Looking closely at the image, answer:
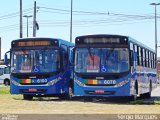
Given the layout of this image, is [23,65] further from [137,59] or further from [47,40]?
[137,59]

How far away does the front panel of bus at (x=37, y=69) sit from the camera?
25.0 meters

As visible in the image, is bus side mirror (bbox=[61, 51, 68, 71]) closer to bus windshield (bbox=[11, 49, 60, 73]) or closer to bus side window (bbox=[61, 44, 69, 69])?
bus side window (bbox=[61, 44, 69, 69])

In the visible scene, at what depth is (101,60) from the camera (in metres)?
23.1

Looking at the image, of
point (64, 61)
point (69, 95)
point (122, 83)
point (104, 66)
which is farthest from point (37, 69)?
point (122, 83)

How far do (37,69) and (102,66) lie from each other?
3.69m

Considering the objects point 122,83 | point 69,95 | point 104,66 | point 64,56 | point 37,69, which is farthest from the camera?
point 69,95

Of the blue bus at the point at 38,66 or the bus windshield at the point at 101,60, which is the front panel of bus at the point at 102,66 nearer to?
the bus windshield at the point at 101,60

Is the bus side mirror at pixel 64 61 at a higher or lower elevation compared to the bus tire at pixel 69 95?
higher

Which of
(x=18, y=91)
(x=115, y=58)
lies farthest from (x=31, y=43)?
(x=115, y=58)

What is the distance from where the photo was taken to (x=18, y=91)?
25.3 m

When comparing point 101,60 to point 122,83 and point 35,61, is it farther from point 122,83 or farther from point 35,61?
point 35,61

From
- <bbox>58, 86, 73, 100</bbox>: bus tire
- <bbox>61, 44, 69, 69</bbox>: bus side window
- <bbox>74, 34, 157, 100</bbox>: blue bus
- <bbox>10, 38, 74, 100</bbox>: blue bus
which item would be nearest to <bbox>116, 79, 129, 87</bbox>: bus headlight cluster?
<bbox>74, 34, 157, 100</bbox>: blue bus

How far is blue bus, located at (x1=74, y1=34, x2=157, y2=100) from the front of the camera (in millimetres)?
22812

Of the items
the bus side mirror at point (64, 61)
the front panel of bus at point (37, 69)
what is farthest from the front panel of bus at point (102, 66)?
the bus side mirror at point (64, 61)
